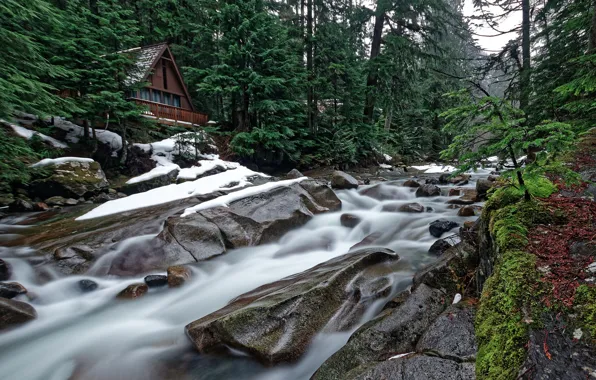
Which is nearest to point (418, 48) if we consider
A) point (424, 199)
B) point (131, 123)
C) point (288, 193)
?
point (424, 199)

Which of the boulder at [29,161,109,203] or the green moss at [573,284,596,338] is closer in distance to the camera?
the green moss at [573,284,596,338]

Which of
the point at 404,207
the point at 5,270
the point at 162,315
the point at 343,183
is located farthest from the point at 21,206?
the point at 404,207

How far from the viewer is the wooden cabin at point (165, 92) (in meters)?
20.3

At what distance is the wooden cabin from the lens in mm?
20328

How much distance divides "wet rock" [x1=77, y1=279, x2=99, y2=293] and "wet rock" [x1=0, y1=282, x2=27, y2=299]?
0.74m

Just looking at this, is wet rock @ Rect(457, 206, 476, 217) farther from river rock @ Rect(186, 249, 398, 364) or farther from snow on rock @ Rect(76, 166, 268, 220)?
snow on rock @ Rect(76, 166, 268, 220)

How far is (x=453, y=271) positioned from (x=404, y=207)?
4.98 meters

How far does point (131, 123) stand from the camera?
51.4 feet

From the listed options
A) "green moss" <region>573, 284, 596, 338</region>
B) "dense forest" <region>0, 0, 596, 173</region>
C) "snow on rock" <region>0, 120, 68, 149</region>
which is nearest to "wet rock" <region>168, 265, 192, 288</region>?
"green moss" <region>573, 284, 596, 338</region>

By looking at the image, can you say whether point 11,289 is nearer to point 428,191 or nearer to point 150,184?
point 150,184

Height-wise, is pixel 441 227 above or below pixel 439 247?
above

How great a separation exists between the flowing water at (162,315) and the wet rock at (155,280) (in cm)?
12

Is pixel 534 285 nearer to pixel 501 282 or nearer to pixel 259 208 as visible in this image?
pixel 501 282

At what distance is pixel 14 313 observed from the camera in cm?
402
